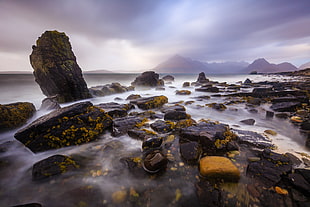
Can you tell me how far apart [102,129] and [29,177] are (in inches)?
85.8

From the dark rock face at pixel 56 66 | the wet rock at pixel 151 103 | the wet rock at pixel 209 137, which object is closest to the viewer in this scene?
the wet rock at pixel 209 137

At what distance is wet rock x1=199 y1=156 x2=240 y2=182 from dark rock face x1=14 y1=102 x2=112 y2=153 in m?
3.50

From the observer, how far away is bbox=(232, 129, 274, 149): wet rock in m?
3.45

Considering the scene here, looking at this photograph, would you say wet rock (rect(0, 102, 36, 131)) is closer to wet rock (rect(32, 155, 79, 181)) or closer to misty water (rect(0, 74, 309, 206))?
misty water (rect(0, 74, 309, 206))

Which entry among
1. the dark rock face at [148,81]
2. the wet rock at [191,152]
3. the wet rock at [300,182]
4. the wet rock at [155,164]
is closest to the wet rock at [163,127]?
the wet rock at [191,152]

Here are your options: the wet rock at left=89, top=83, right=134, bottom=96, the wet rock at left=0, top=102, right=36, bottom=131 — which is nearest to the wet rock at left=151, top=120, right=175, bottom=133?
the wet rock at left=0, top=102, right=36, bottom=131

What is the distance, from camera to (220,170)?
7.98ft

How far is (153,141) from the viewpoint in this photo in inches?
142

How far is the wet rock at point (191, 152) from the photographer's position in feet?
9.75

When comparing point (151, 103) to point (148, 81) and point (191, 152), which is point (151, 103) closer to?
point (191, 152)

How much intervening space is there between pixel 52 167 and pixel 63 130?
1.48m

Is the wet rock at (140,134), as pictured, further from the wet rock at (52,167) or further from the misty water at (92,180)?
the wet rock at (52,167)

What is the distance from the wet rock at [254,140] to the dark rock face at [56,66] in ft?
37.6

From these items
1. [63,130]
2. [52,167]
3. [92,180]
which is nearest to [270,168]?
[92,180]
